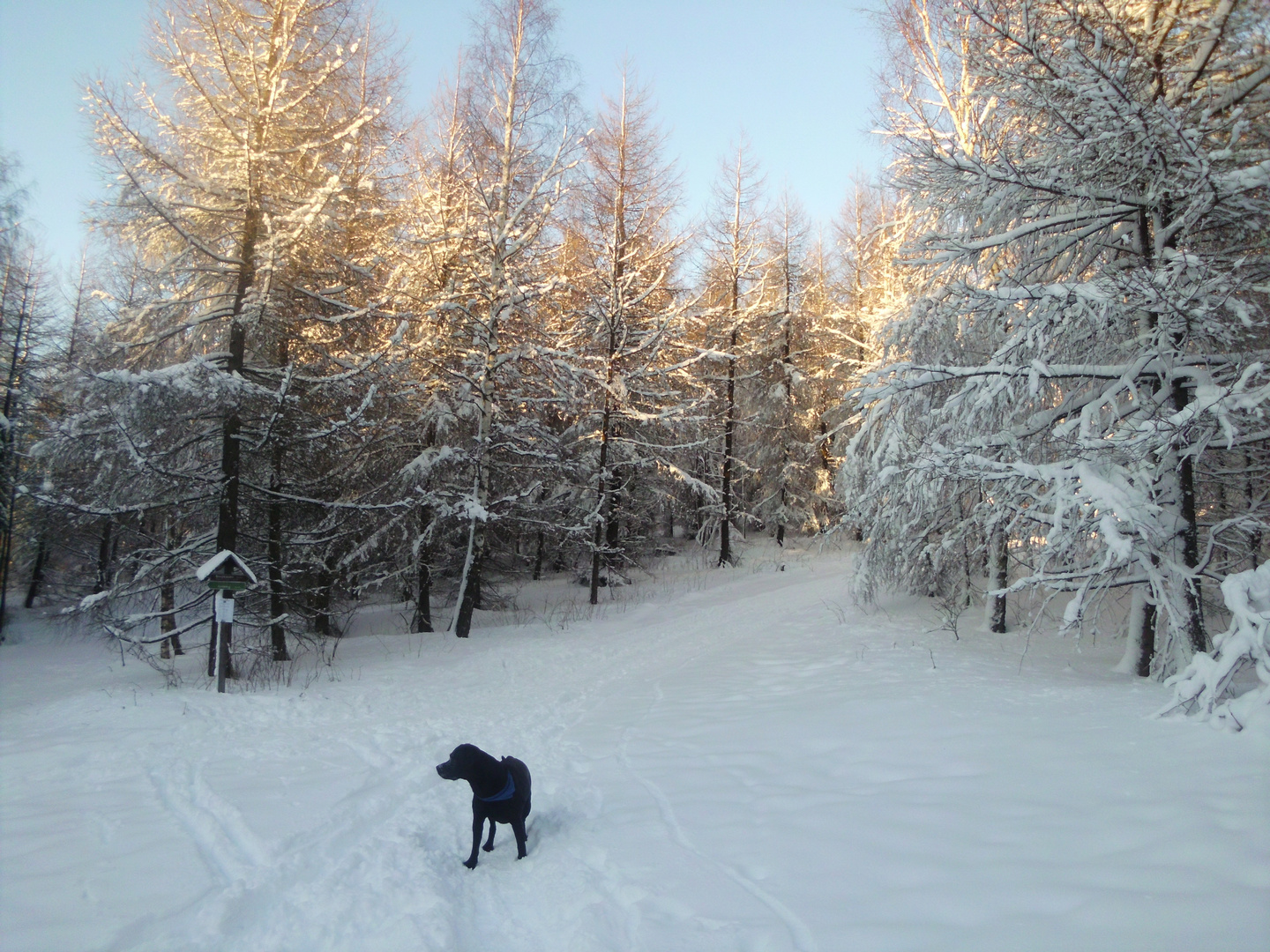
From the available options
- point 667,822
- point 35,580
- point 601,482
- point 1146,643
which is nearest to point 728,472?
point 601,482

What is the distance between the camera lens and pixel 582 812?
4914 millimetres

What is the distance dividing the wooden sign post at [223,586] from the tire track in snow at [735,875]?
20.1 ft

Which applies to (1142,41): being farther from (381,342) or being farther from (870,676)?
(381,342)

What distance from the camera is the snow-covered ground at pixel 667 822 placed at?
121 inches

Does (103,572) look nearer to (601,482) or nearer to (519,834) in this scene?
(601,482)

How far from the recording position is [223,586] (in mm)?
8523

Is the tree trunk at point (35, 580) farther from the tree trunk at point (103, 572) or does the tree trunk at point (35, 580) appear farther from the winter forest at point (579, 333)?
the tree trunk at point (103, 572)

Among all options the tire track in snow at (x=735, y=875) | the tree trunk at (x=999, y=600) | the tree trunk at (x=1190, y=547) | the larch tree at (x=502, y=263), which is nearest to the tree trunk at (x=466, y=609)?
the larch tree at (x=502, y=263)

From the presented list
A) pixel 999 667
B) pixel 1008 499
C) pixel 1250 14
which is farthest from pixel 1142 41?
pixel 999 667

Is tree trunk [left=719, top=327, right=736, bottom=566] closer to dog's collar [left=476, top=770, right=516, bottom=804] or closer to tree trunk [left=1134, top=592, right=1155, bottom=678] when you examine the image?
tree trunk [left=1134, top=592, right=1155, bottom=678]

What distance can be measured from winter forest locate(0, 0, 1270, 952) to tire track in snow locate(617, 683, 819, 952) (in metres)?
0.03

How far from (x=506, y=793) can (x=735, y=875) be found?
1.60 m

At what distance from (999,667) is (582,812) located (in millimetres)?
6507

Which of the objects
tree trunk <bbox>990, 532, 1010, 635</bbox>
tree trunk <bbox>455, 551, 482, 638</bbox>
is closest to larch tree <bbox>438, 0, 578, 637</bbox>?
tree trunk <bbox>455, 551, 482, 638</bbox>
